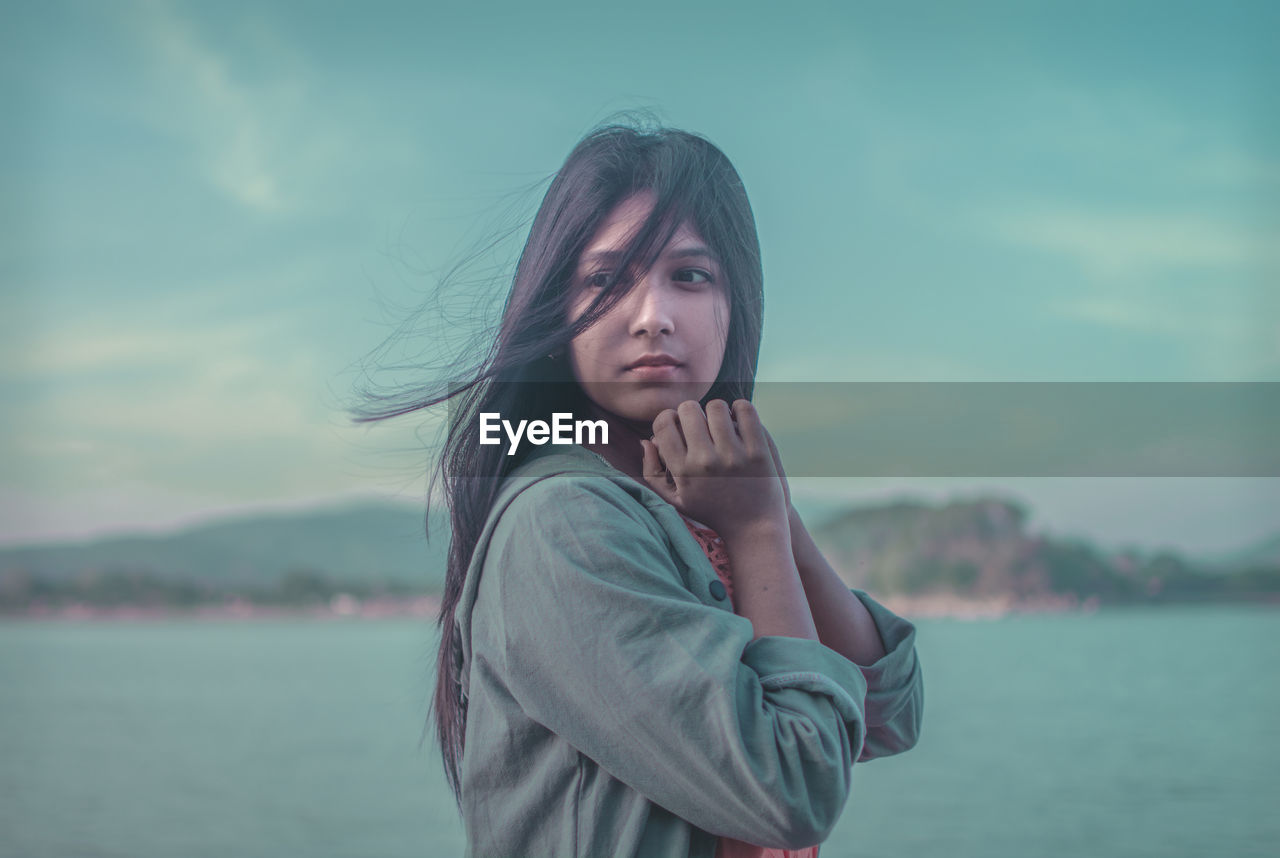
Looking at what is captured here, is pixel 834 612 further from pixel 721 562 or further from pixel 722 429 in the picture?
pixel 722 429

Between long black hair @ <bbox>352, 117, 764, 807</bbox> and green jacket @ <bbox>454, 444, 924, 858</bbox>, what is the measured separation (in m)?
0.24

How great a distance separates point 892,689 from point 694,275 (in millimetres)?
575

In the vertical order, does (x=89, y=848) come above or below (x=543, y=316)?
below

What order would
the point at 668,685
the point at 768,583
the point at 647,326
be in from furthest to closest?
the point at 647,326 → the point at 768,583 → the point at 668,685

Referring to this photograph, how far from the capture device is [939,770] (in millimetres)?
39469

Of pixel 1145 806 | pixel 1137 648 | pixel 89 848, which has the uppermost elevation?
pixel 1137 648

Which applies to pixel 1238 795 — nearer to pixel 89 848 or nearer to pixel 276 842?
pixel 276 842

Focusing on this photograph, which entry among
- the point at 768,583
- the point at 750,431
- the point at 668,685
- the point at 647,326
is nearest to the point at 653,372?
the point at 647,326

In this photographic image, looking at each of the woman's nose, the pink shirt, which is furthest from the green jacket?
the woman's nose

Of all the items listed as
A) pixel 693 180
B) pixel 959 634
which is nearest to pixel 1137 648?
pixel 959 634

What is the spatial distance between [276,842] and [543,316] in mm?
30672

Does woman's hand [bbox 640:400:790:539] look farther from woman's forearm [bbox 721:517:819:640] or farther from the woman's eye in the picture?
the woman's eye

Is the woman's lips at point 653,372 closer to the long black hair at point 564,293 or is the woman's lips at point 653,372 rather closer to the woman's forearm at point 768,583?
the long black hair at point 564,293

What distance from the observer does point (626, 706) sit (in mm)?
986
